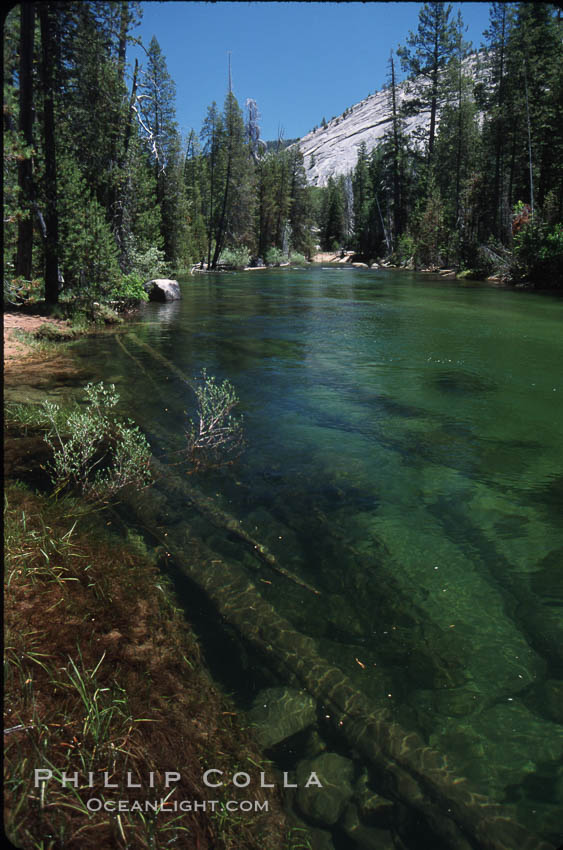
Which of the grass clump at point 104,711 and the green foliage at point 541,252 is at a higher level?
the green foliage at point 541,252

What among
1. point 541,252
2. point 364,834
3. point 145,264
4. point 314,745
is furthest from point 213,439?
point 541,252

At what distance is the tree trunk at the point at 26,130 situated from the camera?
1139 centimetres

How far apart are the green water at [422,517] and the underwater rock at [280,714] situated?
1.17ft

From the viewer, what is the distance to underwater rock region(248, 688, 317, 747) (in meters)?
2.55

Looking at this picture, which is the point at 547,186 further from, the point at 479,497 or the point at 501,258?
the point at 479,497

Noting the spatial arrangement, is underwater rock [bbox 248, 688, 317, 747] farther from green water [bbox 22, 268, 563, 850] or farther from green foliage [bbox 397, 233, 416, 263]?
green foliage [bbox 397, 233, 416, 263]

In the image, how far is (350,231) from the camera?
101m

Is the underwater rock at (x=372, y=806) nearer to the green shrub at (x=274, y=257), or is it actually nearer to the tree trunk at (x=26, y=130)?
the tree trunk at (x=26, y=130)

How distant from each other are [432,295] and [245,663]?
24.9 meters

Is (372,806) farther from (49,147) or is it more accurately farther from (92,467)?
(49,147)

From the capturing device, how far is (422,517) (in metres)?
4.70

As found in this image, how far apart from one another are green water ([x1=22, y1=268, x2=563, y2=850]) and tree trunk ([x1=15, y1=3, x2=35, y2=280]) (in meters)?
4.64

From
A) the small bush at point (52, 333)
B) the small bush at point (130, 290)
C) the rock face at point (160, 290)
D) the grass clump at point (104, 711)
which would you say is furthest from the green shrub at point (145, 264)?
the grass clump at point (104, 711)

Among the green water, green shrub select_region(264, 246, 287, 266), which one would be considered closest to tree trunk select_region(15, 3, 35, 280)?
the green water
